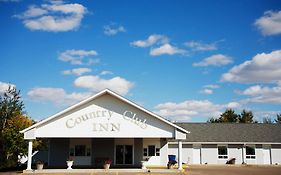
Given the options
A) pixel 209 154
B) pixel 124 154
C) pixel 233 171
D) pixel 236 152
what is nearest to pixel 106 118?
pixel 124 154

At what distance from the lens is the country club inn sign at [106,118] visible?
26.7 m

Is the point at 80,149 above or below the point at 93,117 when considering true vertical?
below

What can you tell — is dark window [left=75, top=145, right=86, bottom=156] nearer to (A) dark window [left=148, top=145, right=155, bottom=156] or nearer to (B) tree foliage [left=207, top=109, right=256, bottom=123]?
(A) dark window [left=148, top=145, right=155, bottom=156]

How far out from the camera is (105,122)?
26781 millimetres

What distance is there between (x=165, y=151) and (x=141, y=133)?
22.9 ft

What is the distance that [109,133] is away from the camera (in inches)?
1051

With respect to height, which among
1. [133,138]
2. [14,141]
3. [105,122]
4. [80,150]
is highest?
[105,122]

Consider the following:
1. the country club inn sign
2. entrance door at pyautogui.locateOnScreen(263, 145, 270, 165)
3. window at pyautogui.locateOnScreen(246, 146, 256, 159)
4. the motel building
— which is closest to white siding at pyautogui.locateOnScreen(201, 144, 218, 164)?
the motel building

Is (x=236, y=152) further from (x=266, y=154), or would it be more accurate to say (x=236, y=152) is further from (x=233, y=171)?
(x=233, y=171)

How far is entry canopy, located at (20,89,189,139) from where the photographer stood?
1045 inches

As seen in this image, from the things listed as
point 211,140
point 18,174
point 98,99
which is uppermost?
point 98,99

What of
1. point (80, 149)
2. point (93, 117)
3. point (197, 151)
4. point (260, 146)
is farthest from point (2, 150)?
point (260, 146)

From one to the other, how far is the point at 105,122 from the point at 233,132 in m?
20.8

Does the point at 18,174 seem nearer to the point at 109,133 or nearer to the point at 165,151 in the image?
the point at 109,133
